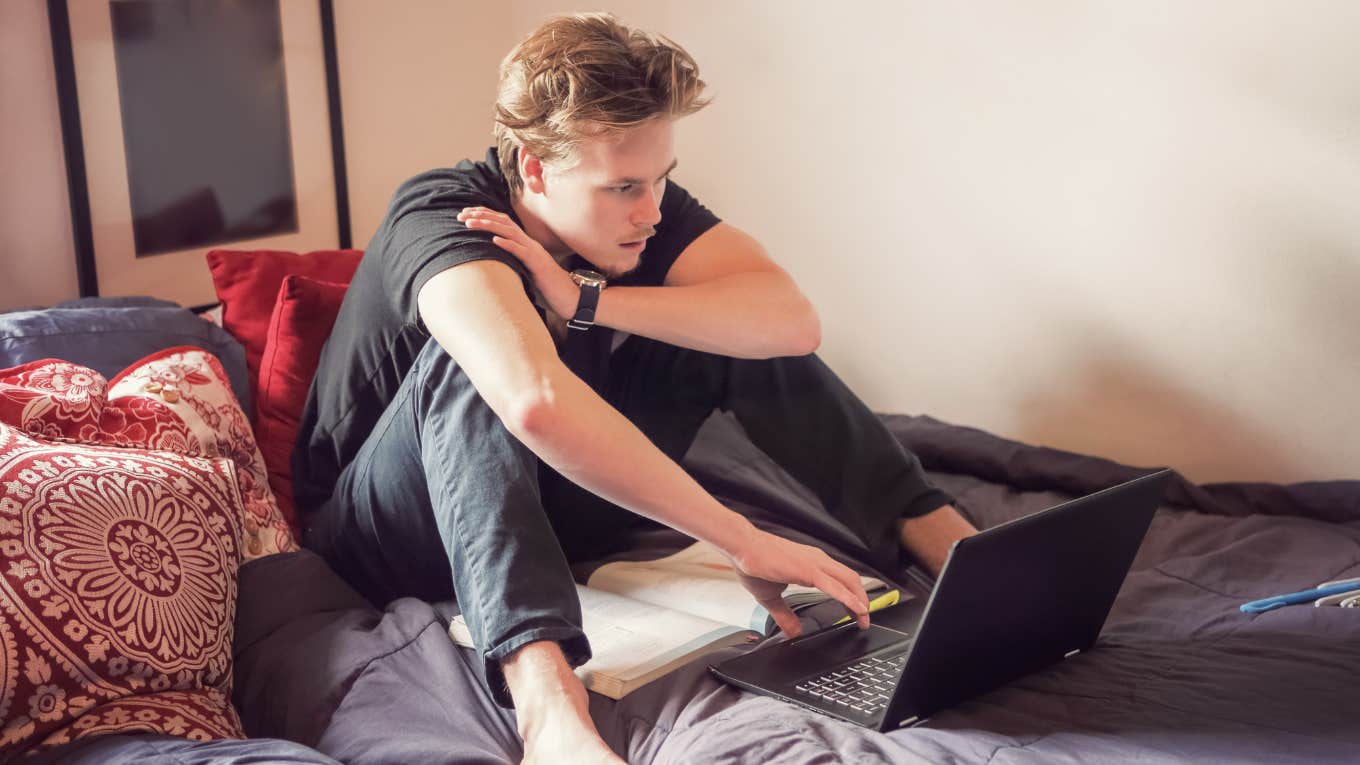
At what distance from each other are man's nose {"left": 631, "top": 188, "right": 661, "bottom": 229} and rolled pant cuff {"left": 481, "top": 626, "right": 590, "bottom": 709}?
0.53 m

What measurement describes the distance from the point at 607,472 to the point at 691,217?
593 mm

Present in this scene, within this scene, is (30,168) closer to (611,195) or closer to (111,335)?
(111,335)

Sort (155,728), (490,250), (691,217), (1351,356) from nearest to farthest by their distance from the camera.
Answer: (155,728) → (490,250) → (691,217) → (1351,356)

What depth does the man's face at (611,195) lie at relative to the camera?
1369 mm

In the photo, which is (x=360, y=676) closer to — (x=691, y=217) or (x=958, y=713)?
(x=958, y=713)

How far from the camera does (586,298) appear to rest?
1.42 metres

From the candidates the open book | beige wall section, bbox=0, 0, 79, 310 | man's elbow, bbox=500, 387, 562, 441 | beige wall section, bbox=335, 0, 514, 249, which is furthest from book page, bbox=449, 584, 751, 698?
beige wall section, bbox=335, 0, 514, 249

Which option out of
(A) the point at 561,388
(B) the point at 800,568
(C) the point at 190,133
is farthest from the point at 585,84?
(C) the point at 190,133

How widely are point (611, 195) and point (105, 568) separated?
666mm

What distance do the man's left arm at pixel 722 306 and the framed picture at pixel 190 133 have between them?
87 centimetres

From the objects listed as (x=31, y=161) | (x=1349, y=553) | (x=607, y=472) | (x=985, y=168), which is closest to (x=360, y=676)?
(x=607, y=472)

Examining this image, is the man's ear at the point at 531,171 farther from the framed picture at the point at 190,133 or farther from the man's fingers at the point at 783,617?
the framed picture at the point at 190,133

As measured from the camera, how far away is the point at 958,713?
1.07m

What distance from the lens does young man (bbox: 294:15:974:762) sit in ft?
3.75
